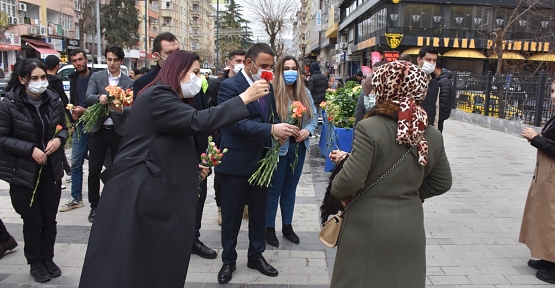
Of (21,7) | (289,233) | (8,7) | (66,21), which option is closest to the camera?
(289,233)

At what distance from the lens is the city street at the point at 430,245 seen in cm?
405

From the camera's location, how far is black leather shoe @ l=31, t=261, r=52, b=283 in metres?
3.91

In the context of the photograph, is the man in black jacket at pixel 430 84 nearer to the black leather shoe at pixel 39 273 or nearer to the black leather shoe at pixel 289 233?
the black leather shoe at pixel 289 233

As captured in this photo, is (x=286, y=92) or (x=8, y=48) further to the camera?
(x=8, y=48)

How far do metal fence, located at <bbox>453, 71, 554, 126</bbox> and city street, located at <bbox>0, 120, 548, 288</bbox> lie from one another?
192 inches

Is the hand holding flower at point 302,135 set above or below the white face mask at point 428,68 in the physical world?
below

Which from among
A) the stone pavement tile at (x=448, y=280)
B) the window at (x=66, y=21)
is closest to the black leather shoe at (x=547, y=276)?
the stone pavement tile at (x=448, y=280)

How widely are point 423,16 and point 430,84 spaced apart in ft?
112

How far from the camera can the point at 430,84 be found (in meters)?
5.17

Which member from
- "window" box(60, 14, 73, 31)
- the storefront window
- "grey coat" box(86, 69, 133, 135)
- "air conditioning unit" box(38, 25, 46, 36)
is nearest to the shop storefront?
"air conditioning unit" box(38, 25, 46, 36)

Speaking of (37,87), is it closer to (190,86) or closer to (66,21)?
(190,86)

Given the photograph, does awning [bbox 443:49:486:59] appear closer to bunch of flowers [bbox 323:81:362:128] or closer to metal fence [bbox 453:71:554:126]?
metal fence [bbox 453:71:554:126]

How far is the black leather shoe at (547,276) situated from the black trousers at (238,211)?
257cm

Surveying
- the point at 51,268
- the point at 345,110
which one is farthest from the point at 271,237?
the point at 345,110
